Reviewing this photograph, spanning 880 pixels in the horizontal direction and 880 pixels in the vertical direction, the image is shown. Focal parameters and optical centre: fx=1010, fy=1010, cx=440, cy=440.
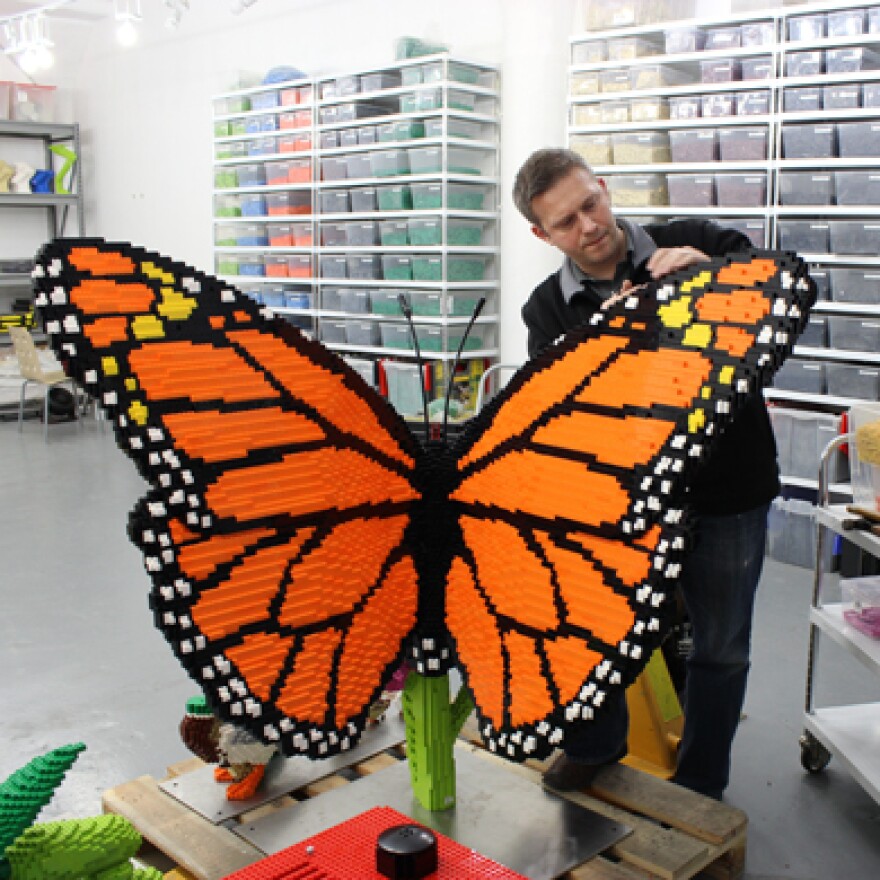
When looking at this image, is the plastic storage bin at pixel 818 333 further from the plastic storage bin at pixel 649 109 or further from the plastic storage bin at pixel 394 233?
the plastic storage bin at pixel 394 233

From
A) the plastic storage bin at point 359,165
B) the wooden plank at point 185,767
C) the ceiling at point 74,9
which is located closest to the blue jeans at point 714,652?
the wooden plank at point 185,767

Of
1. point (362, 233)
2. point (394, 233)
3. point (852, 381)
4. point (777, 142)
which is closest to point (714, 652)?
point (852, 381)

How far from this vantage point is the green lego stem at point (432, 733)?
176 centimetres

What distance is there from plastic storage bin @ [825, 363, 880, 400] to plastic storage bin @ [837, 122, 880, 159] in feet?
2.93

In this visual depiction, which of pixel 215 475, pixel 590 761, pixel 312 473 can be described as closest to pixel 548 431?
pixel 312 473

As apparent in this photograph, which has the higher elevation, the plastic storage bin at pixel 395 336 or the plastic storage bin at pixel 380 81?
the plastic storage bin at pixel 380 81

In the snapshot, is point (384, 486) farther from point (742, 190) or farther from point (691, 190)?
point (691, 190)

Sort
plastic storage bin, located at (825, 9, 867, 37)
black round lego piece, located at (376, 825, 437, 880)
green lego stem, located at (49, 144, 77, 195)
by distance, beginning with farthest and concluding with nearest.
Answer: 1. green lego stem, located at (49, 144, 77, 195)
2. plastic storage bin, located at (825, 9, 867, 37)
3. black round lego piece, located at (376, 825, 437, 880)

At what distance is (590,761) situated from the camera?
2.22 meters

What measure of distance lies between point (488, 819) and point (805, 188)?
136 inches

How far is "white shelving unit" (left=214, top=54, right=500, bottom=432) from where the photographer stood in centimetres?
575

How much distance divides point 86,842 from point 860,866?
5.38 feet

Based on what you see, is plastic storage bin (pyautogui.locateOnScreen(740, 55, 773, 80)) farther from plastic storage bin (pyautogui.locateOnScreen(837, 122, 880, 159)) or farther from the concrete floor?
the concrete floor

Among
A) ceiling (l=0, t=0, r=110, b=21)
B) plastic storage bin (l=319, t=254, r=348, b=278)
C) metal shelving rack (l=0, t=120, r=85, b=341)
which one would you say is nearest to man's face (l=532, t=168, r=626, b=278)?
plastic storage bin (l=319, t=254, r=348, b=278)
